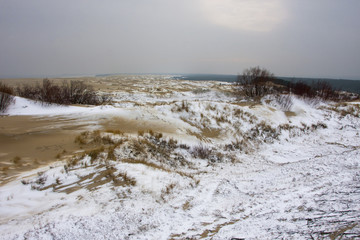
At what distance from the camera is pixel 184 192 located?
191 inches

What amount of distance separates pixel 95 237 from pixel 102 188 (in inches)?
53.6

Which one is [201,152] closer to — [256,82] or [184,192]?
[184,192]

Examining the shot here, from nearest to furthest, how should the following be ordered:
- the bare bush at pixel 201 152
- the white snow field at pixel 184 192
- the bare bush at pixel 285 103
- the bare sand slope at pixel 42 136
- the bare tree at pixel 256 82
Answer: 1. the white snow field at pixel 184 192
2. the bare sand slope at pixel 42 136
3. the bare bush at pixel 201 152
4. the bare bush at pixel 285 103
5. the bare tree at pixel 256 82

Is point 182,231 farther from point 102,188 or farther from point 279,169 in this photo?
point 279,169

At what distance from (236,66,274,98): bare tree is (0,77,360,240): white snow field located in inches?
673

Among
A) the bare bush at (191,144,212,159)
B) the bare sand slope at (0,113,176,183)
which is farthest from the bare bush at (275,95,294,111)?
the bare sand slope at (0,113,176,183)

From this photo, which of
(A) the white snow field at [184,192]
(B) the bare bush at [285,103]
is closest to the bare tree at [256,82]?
(B) the bare bush at [285,103]

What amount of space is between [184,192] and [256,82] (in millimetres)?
24963

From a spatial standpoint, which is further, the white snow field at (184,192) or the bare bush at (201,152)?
the bare bush at (201,152)

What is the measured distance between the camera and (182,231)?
344 centimetres

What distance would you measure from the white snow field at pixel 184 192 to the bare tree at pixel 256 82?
1709 cm

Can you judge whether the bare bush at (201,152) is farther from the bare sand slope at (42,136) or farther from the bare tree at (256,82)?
the bare tree at (256,82)

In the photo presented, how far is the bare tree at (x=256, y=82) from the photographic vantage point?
82.4 feet

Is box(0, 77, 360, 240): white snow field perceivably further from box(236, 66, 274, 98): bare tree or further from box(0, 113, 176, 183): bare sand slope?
box(236, 66, 274, 98): bare tree
